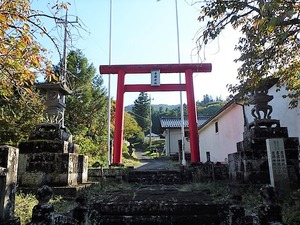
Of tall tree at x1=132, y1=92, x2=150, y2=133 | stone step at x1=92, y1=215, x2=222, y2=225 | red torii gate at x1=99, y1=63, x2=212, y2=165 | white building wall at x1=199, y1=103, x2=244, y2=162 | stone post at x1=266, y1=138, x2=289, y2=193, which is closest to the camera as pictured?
stone step at x1=92, y1=215, x2=222, y2=225

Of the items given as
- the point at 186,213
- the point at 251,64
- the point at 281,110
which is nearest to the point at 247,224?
the point at 186,213

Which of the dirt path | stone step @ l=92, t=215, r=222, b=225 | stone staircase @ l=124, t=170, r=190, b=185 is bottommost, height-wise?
stone step @ l=92, t=215, r=222, b=225

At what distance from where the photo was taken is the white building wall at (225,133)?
39.6ft

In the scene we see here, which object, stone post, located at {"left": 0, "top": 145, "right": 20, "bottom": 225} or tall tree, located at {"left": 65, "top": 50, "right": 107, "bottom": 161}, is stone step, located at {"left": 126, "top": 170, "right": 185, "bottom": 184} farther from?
tall tree, located at {"left": 65, "top": 50, "right": 107, "bottom": 161}

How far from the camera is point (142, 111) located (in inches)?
1912

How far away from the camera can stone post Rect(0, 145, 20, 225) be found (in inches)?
112

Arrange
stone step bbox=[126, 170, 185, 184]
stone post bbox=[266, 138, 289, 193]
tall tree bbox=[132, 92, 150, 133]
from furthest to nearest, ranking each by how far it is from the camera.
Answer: tall tree bbox=[132, 92, 150, 133] < stone step bbox=[126, 170, 185, 184] < stone post bbox=[266, 138, 289, 193]

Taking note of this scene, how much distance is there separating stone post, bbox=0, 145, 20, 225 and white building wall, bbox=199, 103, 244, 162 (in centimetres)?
1048

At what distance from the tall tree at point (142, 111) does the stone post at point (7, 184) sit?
144 feet

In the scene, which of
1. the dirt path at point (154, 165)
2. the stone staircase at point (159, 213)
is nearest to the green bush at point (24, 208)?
the stone staircase at point (159, 213)

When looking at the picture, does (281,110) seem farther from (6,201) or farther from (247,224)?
(6,201)

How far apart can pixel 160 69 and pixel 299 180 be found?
25.2ft

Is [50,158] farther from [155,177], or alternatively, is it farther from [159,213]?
[155,177]

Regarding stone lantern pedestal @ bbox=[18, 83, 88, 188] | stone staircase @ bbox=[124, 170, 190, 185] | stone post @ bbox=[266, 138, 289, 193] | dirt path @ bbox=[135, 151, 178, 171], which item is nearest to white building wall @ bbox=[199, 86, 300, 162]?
dirt path @ bbox=[135, 151, 178, 171]
